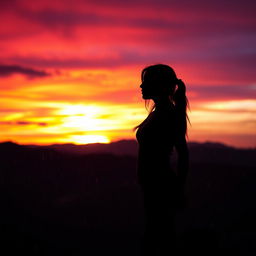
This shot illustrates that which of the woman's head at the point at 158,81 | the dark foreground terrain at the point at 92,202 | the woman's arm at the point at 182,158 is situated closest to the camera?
the woman's arm at the point at 182,158

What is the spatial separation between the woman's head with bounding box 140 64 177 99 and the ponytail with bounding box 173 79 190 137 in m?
0.08

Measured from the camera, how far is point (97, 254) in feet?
61.1

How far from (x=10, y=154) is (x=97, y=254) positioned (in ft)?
69.8

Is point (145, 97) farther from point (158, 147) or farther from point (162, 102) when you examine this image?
point (158, 147)

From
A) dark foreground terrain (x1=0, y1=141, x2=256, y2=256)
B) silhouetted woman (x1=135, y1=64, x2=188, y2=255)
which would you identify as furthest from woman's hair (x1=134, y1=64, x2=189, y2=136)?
dark foreground terrain (x1=0, y1=141, x2=256, y2=256)

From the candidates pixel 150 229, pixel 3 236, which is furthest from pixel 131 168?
pixel 150 229

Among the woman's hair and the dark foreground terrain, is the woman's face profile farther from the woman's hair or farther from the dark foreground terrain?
the dark foreground terrain

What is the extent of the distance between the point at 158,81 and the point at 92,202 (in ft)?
74.5

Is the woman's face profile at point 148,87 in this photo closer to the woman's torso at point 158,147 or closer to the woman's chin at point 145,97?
the woman's chin at point 145,97

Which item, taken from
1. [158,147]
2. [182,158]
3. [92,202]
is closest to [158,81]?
[158,147]

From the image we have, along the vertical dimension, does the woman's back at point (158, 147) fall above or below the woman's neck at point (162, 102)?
below

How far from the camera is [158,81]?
561 centimetres

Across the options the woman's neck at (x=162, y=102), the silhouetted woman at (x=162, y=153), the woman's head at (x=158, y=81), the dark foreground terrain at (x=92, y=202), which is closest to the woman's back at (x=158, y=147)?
the silhouetted woman at (x=162, y=153)

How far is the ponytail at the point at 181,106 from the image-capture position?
5457 mm
